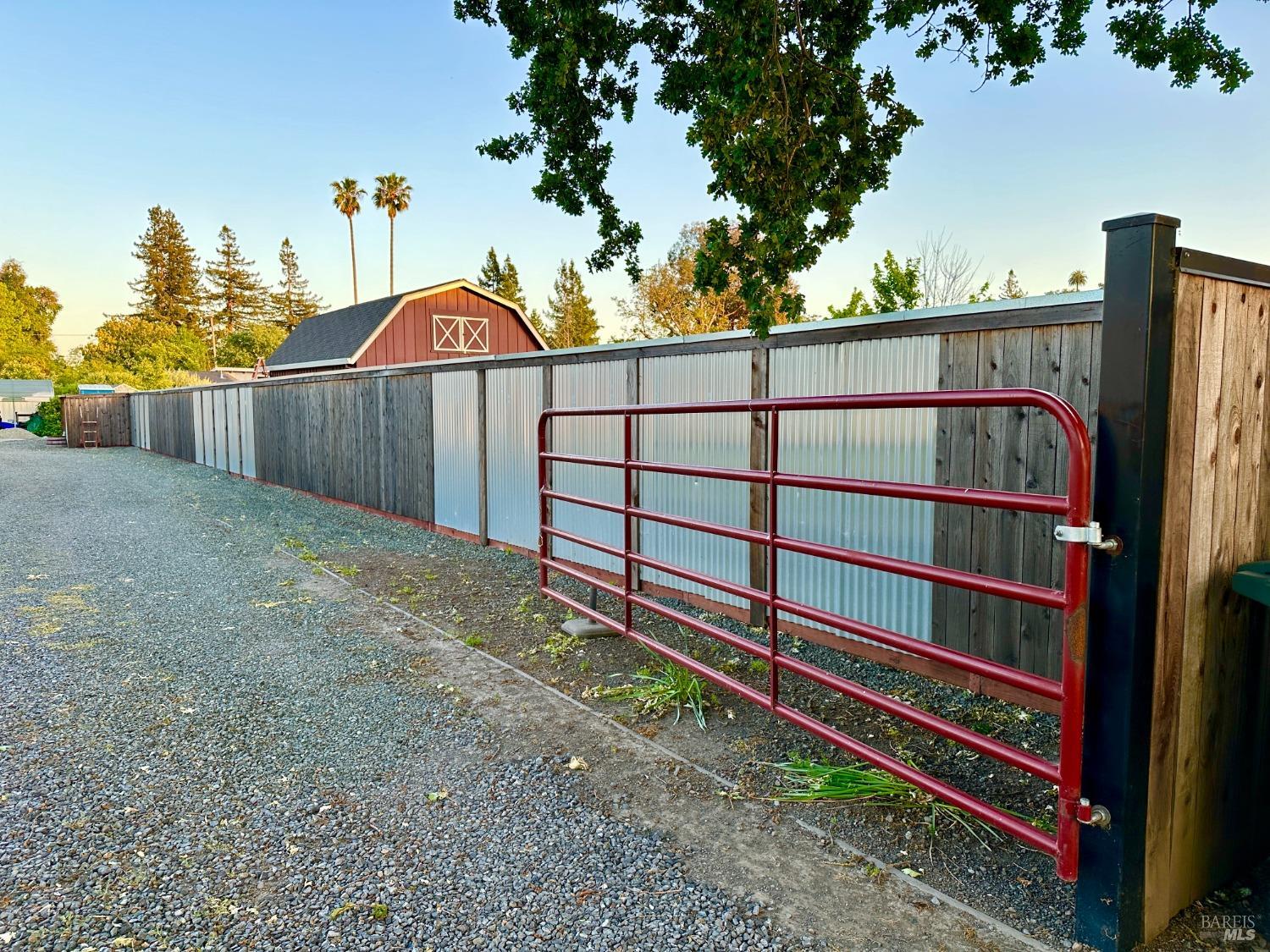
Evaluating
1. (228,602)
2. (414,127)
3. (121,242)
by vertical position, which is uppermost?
(121,242)

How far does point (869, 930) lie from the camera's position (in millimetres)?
1859

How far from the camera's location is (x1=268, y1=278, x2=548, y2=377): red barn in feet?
74.6

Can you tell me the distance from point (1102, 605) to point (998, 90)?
8713 millimetres

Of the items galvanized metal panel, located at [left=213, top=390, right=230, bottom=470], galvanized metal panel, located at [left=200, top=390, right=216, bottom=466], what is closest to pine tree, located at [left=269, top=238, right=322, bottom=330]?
galvanized metal panel, located at [left=200, top=390, right=216, bottom=466]

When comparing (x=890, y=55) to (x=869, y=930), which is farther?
(x=890, y=55)

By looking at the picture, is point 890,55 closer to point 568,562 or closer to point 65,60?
point 568,562

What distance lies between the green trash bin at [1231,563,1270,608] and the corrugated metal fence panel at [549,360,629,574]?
13.6 feet

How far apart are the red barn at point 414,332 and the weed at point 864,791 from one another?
20120mm

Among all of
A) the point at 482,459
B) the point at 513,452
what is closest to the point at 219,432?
the point at 482,459

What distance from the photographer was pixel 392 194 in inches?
1756

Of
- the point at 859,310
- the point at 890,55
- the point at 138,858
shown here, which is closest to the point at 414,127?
the point at 859,310

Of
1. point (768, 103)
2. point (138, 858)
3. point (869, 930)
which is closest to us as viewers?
point (869, 930)

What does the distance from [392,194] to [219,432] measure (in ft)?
107

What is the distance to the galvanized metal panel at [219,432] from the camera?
16547 mm
